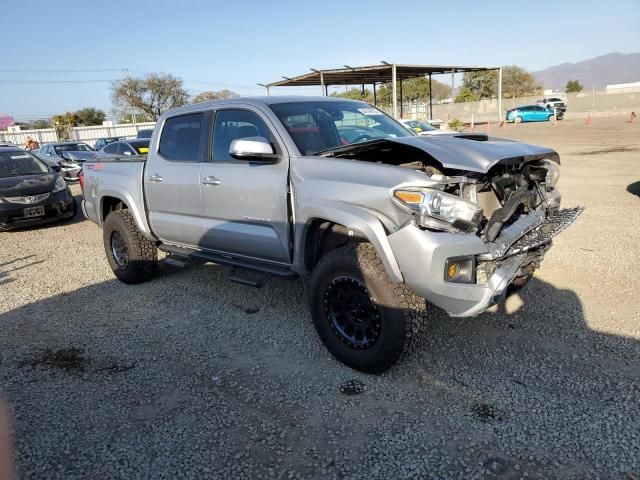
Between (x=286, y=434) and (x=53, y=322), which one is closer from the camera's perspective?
(x=286, y=434)

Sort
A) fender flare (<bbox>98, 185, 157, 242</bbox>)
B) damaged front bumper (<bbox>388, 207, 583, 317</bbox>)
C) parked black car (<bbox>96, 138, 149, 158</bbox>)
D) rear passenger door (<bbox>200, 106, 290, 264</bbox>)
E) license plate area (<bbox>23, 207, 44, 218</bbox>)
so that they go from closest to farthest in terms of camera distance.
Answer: damaged front bumper (<bbox>388, 207, 583, 317</bbox>) < rear passenger door (<bbox>200, 106, 290, 264</bbox>) < fender flare (<bbox>98, 185, 157, 242</bbox>) < license plate area (<bbox>23, 207, 44, 218</bbox>) < parked black car (<bbox>96, 138, 149, 158</bbox>)

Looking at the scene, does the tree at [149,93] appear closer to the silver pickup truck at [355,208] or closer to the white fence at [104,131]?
the white fence at [104,131]

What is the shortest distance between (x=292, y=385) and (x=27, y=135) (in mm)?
51159

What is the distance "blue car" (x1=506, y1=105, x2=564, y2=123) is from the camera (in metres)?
40.1

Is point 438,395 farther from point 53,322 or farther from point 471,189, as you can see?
point 53,322

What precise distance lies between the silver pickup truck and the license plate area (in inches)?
208

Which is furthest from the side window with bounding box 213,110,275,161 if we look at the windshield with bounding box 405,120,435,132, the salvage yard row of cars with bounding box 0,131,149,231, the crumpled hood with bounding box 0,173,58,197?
the windshield with bounding box 405,120,435,132

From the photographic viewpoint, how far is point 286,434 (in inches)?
119

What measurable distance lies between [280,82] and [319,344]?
92.1ft

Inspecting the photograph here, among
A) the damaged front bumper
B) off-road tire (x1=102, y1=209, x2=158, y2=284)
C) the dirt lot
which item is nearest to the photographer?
the dirt lot

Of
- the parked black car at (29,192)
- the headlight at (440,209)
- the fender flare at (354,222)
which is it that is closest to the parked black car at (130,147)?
the parked black car at (29,192)

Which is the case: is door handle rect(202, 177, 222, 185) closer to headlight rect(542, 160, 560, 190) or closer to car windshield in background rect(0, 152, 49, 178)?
headlight rect(542, 160, 560, 190)

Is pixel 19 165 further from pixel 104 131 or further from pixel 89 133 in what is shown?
pixel 89 133

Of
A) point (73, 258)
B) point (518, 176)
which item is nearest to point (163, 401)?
point (518, 176)
